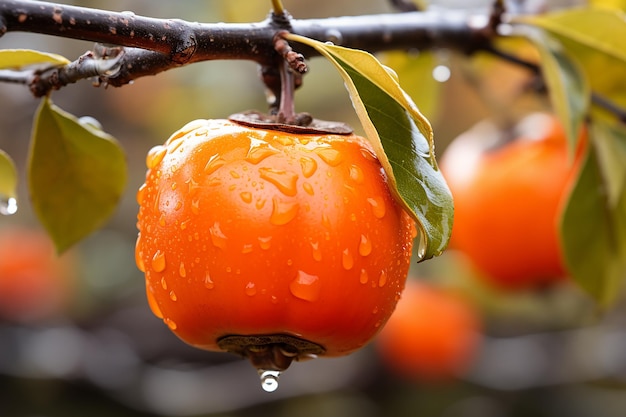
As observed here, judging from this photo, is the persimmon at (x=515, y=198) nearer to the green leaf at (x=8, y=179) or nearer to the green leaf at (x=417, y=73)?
the green leaf at (x=417, y=73)

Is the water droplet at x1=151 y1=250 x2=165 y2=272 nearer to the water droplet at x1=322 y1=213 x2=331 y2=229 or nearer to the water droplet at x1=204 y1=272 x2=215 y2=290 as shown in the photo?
the water droplet at x1=204 y1=272 x2=215 y2=290

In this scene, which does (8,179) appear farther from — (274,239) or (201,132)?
(274,239)

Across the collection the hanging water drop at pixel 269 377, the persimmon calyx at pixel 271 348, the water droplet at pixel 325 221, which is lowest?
the hanging water drop at pixel 269 377

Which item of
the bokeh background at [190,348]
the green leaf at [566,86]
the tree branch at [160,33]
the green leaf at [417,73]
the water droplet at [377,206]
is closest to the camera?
the tree branch at [160,33]

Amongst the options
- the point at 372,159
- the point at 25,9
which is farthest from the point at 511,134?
the point at 25,9

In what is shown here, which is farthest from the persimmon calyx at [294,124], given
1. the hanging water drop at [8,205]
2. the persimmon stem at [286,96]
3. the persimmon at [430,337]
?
the persimmon at [430,337]

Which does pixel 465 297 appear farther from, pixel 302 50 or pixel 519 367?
pixel 302 50

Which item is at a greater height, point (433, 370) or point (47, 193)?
point (433, 370)

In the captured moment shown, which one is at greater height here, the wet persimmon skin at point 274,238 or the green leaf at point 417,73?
the green leaf at point 417,73
